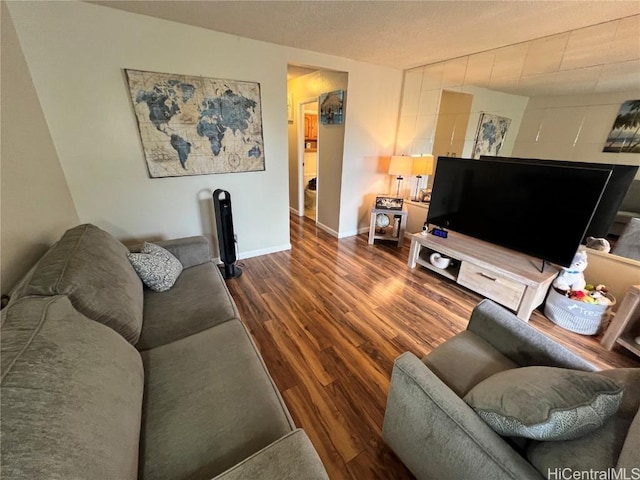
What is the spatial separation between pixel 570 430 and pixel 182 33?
3.28 metres

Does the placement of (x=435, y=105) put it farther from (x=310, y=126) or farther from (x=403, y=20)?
(x=310, y=126)

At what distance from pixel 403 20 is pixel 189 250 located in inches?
97.2

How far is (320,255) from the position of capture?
330 centimetres

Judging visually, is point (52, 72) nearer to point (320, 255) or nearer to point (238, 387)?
point (238, 387)

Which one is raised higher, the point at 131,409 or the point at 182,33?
the point at 182,33

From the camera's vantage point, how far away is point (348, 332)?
6.49 ft

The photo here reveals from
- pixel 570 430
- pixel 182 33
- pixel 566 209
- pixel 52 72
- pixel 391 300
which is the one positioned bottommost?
pixel 391 300

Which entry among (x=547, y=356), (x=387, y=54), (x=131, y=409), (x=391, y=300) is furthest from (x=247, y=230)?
(x=547, y=356)

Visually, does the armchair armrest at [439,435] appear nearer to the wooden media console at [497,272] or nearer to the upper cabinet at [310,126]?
the wooden media console at [497,272]

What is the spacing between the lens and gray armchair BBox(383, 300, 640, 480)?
0.71 meters

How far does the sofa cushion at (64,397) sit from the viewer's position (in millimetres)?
553

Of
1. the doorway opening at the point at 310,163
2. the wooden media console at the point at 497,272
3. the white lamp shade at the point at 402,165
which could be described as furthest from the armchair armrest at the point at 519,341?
the doorway opening at the point at 310,163

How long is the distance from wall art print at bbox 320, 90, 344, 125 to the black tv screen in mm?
1490

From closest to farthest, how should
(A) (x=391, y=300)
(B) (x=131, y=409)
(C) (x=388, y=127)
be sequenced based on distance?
(B) (x=131, y=409) < (A) (x=391, y=300) < (C) (x=388, y=127)
